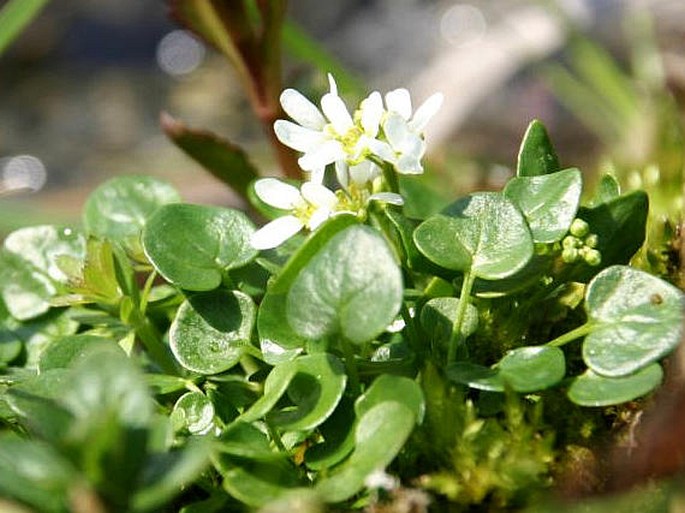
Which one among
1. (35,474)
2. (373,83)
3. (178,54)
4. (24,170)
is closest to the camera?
(35,474)

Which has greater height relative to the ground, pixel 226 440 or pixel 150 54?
pixel 226 440

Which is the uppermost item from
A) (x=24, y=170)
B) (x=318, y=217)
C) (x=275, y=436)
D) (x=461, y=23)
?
(x=318, y=217)

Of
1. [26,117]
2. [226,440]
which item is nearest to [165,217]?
[226,440]

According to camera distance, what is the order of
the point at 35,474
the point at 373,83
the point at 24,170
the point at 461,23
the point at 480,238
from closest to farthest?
the point at 35,474
the point at 480,238
the point at 373,83
the point at 24,170
the point at 461,23

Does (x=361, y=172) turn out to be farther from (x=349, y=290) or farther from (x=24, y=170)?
(x=24, y=170)

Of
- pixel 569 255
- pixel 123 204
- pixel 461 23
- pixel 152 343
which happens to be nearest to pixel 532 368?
pixel 569 255

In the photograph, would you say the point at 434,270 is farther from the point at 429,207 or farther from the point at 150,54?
the point at 150,54

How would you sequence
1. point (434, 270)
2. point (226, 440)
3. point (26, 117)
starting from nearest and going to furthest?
point (226, 440), point (434, 270), point (26, 117)

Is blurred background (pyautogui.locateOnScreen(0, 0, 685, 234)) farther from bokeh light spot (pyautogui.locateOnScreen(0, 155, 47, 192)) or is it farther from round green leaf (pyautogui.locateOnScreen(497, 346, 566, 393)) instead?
round green leaf (pyautogui.locateOnScreen(497, 346, 566, 393))
